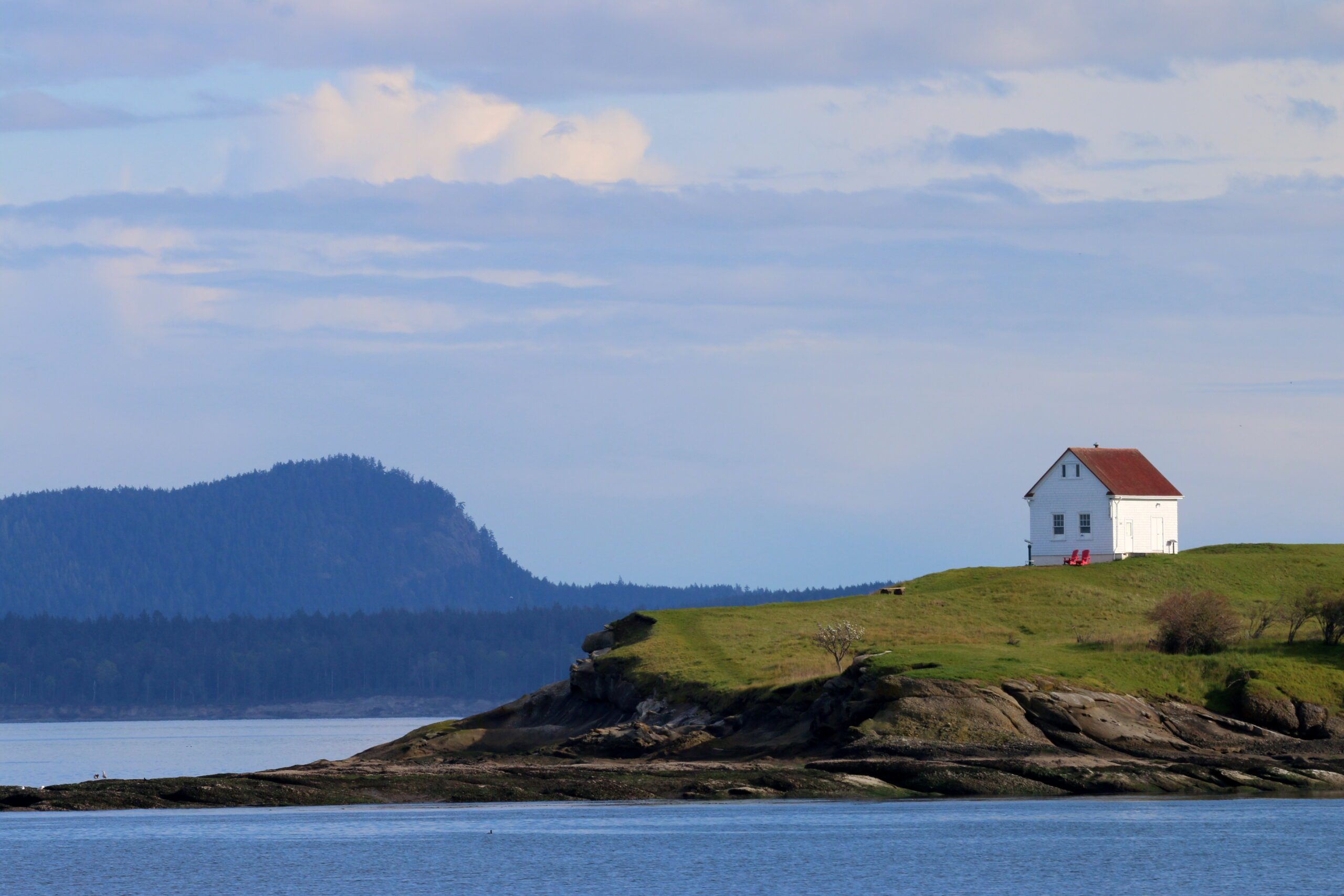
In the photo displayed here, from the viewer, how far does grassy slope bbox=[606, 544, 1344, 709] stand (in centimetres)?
7844

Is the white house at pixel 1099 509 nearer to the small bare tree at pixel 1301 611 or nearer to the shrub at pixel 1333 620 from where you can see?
the small bare tree at pixel 1301 611

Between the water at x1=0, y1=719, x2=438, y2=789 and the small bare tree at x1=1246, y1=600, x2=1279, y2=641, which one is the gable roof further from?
the water at x1=0, y1=719, x2=438, y2=789

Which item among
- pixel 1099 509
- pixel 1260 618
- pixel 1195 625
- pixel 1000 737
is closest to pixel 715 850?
pixel 1000 737

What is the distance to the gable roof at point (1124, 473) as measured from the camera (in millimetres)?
109250

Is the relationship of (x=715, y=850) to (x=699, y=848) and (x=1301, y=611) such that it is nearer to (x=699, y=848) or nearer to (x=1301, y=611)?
(x=699, y=848)

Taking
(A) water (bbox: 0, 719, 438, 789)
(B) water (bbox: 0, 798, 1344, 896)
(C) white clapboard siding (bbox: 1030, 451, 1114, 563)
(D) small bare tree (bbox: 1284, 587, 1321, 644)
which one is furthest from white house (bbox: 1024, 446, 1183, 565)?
(A) water (bbox: 0, 719, 438, 789)

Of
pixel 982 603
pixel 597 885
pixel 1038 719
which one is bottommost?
pixel 597 885

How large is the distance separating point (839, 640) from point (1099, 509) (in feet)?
101

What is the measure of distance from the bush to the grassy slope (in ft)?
2.70

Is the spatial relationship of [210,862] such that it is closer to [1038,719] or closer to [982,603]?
[1038,719]

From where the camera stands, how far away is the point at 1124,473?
111m

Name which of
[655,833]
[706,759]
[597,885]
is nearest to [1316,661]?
[706,759]

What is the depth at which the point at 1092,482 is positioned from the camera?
358 ft

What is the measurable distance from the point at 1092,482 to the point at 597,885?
63.3 meters
